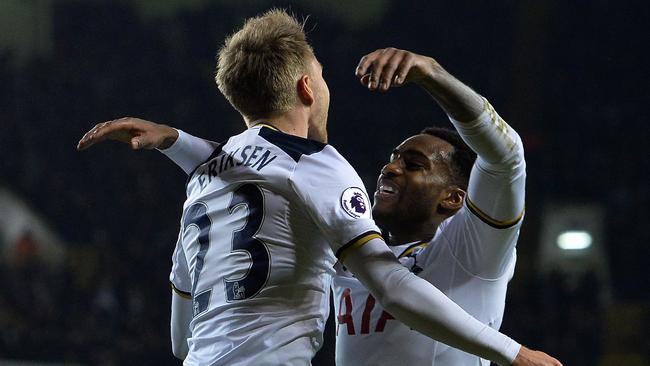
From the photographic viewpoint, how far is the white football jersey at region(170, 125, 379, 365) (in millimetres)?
1907

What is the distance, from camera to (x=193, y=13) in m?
10.6

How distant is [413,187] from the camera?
2.54 m

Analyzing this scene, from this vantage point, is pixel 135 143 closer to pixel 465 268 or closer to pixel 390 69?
pixel 390 69

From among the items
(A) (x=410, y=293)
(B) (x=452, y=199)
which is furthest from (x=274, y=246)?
(B) (x=452, y=199)

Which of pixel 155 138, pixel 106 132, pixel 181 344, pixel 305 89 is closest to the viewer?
pixel 305 89

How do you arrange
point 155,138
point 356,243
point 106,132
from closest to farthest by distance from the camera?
point 356,243, point 106,132, point 155,138

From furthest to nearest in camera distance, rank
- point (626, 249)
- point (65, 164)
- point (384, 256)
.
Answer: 1. point (65, 164)
2. point (626, 249)
3. point (384, 256)

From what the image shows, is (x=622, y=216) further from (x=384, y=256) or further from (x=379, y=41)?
(x=384, y=256)

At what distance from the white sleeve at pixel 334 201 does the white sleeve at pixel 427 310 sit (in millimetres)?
37

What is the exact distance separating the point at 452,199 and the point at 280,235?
0.79m

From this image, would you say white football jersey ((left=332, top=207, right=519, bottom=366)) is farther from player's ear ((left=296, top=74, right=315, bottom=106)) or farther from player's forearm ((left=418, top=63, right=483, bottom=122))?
player's ear ((left=296, top=74, right=315, bottom=106))

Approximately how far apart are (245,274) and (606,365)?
20.9 ft

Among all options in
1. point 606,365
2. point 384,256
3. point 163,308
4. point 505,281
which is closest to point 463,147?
A: point 505,281

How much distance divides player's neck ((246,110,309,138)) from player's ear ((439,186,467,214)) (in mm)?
600
